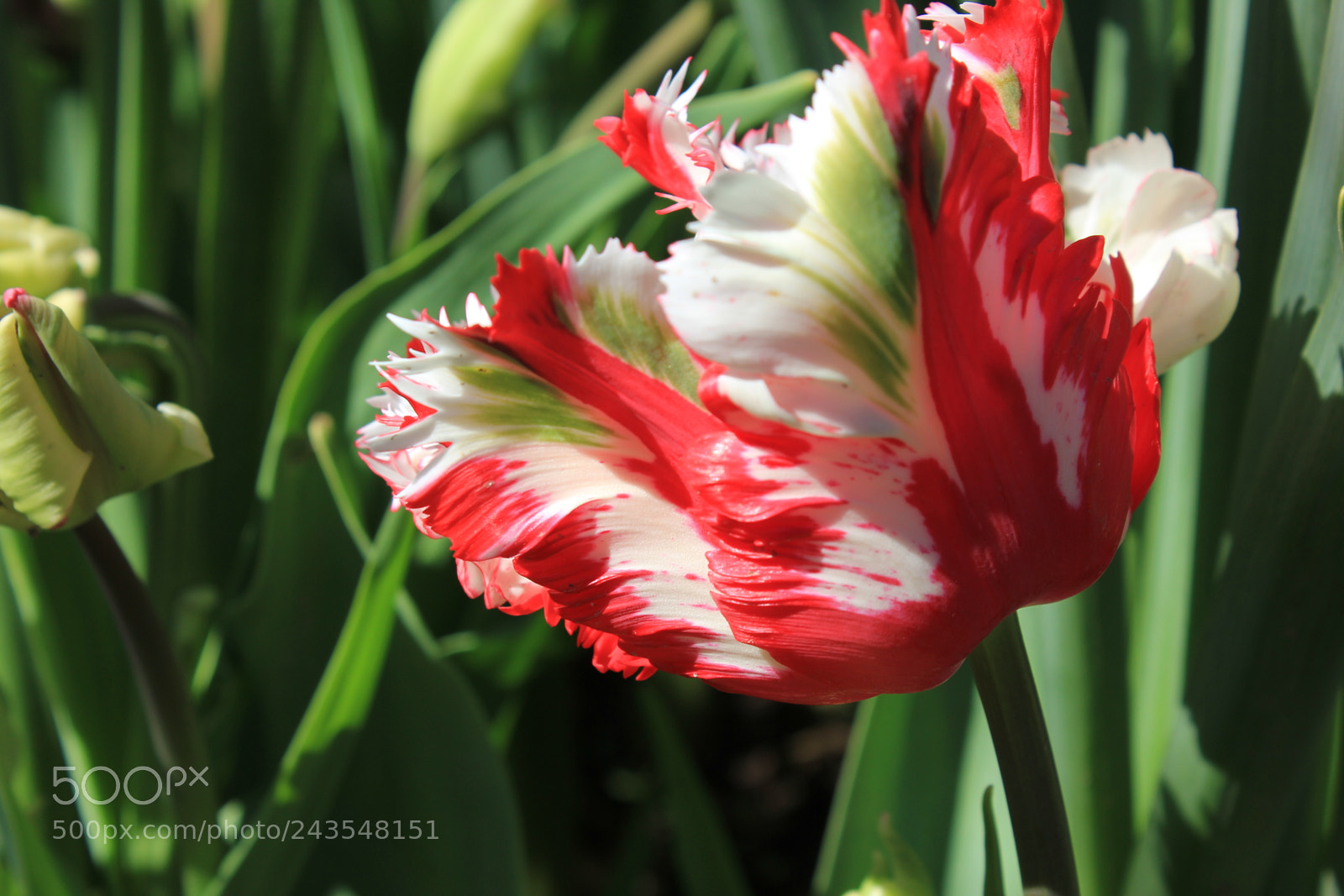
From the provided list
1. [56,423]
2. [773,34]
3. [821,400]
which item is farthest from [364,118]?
[821,400]

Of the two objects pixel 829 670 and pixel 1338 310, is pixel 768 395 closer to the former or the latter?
pixel 829 670

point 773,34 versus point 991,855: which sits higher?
point 773,34

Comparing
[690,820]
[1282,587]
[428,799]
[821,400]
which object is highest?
[821,400]

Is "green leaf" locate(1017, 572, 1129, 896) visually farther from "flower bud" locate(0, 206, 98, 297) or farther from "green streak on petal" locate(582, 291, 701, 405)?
"flower bud" locate(0, 206, 98, 297)

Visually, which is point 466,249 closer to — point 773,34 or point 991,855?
point 773,34

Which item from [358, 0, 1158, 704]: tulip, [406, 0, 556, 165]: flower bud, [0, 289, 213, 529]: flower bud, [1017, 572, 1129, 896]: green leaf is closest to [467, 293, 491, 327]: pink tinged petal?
[358, 0, 1158, 704]: tulip

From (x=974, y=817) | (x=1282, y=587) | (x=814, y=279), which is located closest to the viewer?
(x=814, y=279)
